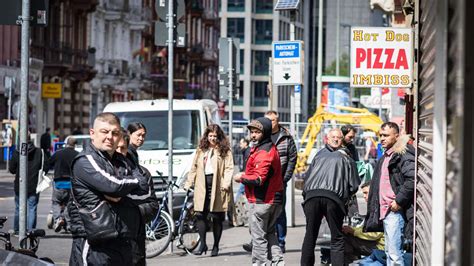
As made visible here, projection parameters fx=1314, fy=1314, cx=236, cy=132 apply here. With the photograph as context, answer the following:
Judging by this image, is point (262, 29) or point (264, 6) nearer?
point (262, 29)

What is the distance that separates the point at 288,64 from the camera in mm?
21938

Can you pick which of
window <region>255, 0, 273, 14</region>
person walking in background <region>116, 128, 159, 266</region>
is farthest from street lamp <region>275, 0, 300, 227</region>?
window <region>255, 0, 273, 14</region>

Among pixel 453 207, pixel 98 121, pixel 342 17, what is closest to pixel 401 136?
pixel 98 121

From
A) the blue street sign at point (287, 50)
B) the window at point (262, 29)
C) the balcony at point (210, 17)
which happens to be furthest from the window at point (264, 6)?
the blue street sign at point (287, 50)

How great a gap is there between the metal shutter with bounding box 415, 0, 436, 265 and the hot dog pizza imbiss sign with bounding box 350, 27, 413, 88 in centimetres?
703

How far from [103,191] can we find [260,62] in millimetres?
127062

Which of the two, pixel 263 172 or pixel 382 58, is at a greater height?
pixel 382 58

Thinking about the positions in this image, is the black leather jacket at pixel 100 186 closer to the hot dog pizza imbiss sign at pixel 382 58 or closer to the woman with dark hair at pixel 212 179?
the hot dog pizza imbiss sign at pixel 382 58

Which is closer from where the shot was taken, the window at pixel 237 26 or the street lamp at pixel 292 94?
the street lamp at pixel 292 94

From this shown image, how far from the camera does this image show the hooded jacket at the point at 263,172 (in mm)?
14086

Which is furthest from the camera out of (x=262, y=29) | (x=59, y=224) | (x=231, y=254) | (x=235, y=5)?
(x=262, y=29)

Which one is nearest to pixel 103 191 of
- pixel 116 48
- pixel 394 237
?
pixel 394 237

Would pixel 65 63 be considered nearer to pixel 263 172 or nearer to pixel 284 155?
pixel 284 155

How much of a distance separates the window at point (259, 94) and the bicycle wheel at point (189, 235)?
11781 cm
